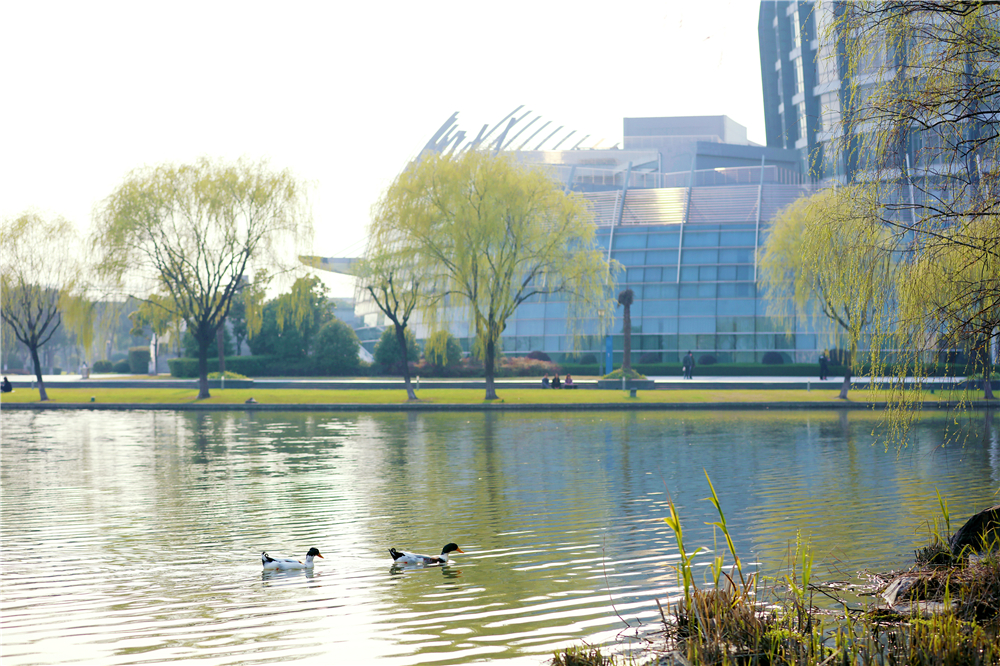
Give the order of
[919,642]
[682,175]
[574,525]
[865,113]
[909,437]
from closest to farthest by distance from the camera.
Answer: [919,642] → [865,113] → [574,525] → [909,437] → [682,175]

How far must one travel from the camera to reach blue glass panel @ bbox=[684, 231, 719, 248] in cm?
6212

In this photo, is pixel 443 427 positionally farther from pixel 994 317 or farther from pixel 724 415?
pixel 994 317

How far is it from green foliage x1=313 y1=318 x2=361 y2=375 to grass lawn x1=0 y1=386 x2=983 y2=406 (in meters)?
14.8

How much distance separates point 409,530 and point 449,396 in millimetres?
27015

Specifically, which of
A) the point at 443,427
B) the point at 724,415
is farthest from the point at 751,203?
the point at 443,427

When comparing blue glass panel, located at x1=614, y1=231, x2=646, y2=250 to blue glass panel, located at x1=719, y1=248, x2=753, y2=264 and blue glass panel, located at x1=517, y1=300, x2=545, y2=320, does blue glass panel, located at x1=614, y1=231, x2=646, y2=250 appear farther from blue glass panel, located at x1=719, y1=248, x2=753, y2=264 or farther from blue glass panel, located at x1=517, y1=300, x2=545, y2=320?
blue glass panel, located at x1=517, y1=300, x2=545, y2=320

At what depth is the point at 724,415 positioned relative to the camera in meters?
29.1

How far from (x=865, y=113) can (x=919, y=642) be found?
520 centimetres

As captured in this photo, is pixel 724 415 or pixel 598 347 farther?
pixel 598 347

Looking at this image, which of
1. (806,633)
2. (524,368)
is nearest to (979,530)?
(806,633)

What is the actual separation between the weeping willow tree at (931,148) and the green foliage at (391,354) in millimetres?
48457

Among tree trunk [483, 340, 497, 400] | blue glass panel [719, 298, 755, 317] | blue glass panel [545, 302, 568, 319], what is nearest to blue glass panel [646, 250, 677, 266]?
blue glass panel [719, 298, 755, 317]

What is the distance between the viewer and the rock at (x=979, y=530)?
299 inches

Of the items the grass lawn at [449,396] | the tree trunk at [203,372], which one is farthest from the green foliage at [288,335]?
the tree trunk at [203,372]
